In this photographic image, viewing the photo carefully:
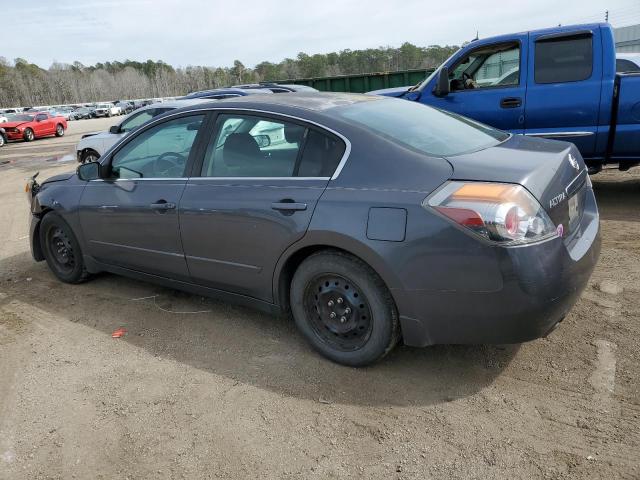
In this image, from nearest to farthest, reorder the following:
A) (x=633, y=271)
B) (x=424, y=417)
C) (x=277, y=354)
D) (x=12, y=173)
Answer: (x=424, y=417), (x=277, y=354), (x=633, y=271), (x=12, y=173)

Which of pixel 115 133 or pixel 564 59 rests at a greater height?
pixel 564 59

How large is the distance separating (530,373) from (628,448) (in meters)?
0.68

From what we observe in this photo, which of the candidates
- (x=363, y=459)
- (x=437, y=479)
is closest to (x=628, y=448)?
(x=437, y=479)

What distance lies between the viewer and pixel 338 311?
10.3 feet

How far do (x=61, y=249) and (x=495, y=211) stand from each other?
4.06 metres

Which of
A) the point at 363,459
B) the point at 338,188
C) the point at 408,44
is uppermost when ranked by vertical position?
the point at 408,44

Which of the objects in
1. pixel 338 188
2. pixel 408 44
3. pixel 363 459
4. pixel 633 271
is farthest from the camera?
pixel 408 44

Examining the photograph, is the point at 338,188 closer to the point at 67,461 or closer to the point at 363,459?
the point at 363,459

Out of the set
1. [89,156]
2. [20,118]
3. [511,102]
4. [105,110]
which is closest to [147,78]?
[105,110]

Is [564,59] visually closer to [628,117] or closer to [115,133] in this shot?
[628,117]

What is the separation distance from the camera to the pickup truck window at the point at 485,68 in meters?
6.71

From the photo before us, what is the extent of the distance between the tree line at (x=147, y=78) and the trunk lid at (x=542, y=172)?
48.6 m

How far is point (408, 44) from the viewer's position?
168 ft

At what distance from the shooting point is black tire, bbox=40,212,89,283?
187 inches
